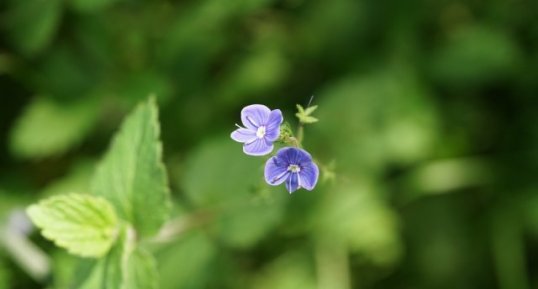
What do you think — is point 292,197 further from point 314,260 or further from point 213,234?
point 213,234

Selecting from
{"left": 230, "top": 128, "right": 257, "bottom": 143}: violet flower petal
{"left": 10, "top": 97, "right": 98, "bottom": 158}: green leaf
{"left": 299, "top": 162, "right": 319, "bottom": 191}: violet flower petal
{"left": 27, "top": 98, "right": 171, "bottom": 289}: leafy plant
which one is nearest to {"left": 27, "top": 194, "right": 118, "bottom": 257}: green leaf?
{"left": 27, "top": 98, "right": 171, "bottom": 289}: leafy plant

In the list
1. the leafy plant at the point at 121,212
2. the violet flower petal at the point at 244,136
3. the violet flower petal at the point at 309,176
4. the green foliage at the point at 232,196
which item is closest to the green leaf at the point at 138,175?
the leafy plant at the point at 121,212

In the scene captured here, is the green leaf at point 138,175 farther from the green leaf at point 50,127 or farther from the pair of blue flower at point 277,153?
the green leaf at point 50,127

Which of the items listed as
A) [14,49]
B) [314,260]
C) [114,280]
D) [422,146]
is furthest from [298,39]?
[114,280]

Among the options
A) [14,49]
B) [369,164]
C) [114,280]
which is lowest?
[114,280]

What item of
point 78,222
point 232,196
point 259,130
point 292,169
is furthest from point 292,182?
point 232,196

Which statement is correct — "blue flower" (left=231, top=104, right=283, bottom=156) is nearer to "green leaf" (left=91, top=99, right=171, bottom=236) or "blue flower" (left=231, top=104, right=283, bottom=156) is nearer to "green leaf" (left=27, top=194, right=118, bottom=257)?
"green leaf" (left=91, top=99, right=171, bottom=236)
